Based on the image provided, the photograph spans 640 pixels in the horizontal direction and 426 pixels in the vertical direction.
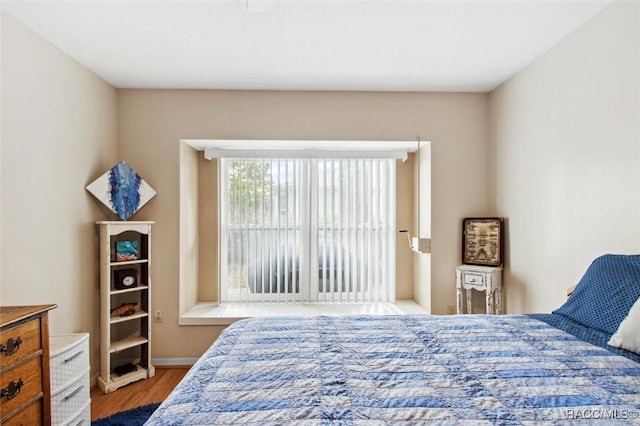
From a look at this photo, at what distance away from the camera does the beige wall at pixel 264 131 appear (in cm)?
337

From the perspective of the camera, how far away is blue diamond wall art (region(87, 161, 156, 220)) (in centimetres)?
299

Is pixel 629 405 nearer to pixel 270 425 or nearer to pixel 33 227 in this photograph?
pixel 270 425

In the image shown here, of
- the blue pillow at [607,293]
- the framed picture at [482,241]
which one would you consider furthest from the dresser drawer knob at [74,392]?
the framed picture at [482,241]

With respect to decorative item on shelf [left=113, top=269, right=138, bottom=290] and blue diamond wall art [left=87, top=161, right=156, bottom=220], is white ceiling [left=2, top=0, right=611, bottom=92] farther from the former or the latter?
decorative item on shelf [left=113, top=269, right=138, bottom=290]

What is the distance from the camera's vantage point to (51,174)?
8.16ft

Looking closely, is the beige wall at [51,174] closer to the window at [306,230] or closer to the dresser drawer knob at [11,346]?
the dresser drawer knob at [11,346]

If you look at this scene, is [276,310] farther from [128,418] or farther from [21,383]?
[21,383]

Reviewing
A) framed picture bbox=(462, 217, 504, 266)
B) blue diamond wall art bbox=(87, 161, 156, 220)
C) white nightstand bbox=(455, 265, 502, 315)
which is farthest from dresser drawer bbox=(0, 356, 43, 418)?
framed picture bbox=(462, 217, 504, 266)

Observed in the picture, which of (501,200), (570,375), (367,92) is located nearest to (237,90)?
(367,92)

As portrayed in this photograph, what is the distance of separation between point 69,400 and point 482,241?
3309 mm

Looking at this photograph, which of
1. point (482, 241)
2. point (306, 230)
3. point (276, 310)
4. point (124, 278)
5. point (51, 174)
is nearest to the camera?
point (51, 174)

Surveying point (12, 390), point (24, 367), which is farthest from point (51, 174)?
point (12, 390)

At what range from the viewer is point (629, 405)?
41.4 inches

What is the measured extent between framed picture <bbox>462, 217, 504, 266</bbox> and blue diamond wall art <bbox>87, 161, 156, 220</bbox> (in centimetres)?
298
